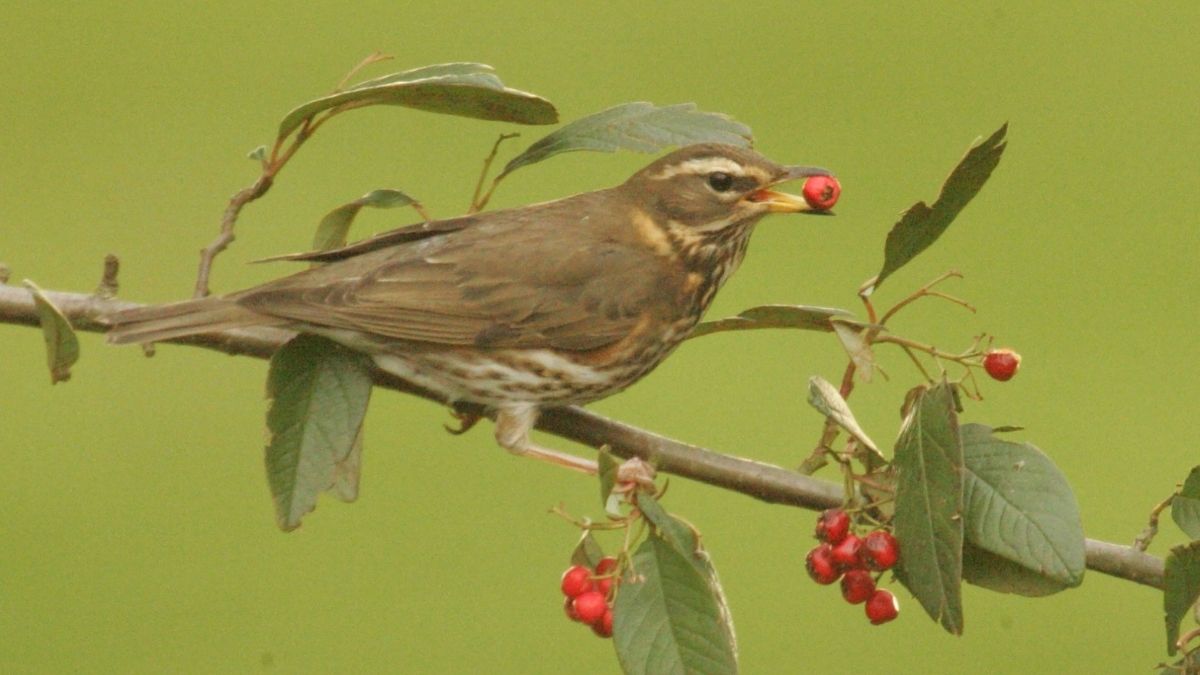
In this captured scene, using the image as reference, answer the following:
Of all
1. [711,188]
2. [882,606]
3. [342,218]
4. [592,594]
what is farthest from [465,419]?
[882,606]

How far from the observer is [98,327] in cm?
271

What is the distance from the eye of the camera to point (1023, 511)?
2400 mm

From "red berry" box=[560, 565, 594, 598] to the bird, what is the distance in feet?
1.41

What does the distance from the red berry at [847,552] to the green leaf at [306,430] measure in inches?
30.6

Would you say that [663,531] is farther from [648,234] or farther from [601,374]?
[648,234]

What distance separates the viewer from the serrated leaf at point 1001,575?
2420 mm

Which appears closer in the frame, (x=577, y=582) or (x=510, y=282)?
(x=577, y=582)

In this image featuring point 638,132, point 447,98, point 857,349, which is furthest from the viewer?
point 638,132

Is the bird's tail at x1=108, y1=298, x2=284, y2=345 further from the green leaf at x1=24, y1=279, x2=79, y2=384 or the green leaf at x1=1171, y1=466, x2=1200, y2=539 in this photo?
the green leaf at x1=1171, y1=466, x2=1200, y2=539

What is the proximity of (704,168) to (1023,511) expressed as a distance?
1.20 metres

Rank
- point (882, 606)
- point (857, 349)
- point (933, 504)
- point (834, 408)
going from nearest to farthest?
point (933, 504) < point (834, 408) < point (857, 349) < point (882, 606)

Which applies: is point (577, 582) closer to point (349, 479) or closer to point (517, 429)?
point (349, 479)

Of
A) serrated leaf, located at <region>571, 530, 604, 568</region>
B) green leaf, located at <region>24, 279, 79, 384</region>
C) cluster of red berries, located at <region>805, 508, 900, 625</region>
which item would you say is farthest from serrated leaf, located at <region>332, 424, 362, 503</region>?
cluster of red berries, located at <region>805, 508, 900, 625</region>

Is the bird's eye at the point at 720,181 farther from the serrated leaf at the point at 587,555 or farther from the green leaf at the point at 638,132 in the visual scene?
the serrated leaf at the point at 587,555
